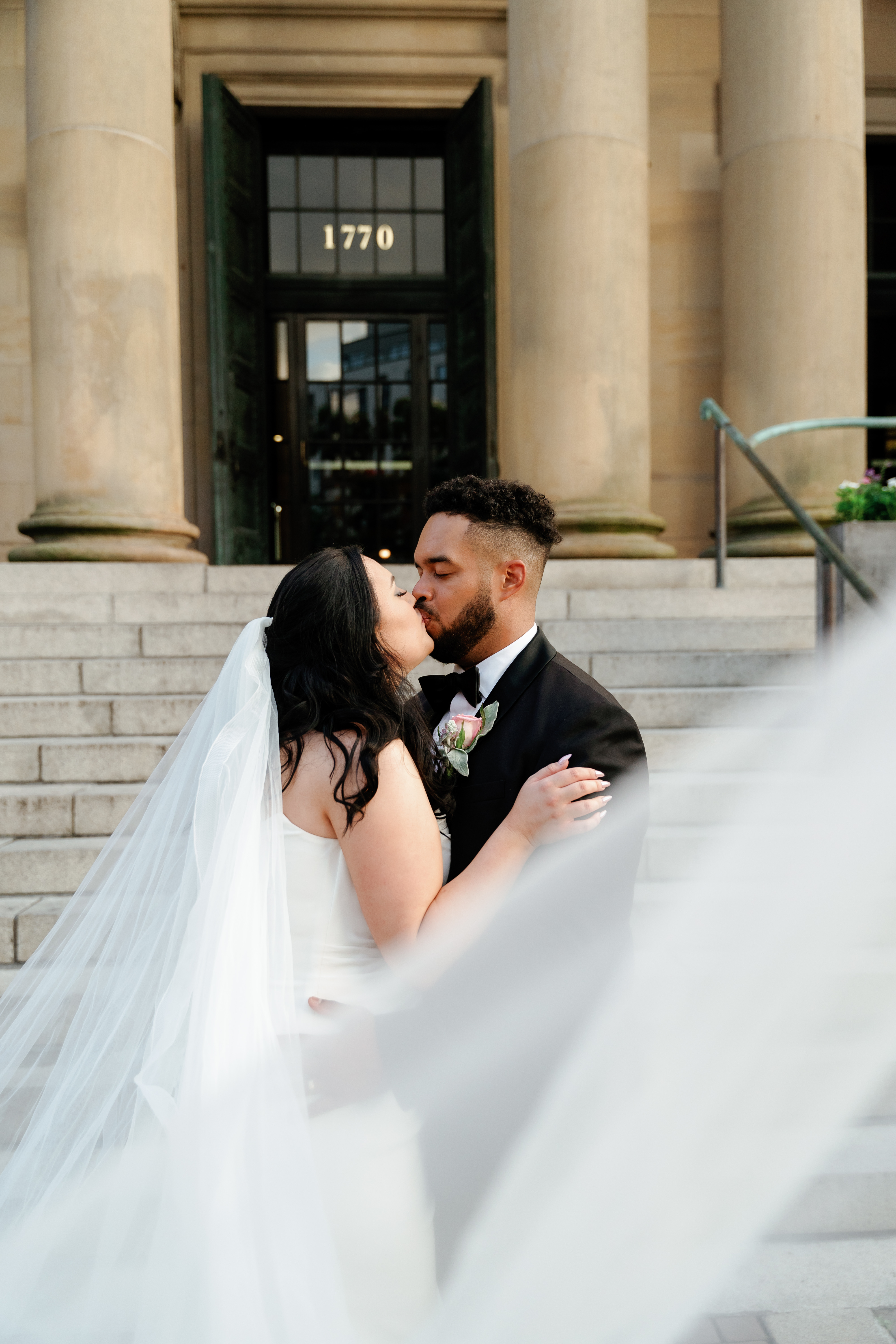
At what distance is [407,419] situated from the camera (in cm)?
1136

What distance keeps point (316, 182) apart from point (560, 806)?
1096 cm

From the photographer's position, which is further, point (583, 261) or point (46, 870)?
point (583, 261)

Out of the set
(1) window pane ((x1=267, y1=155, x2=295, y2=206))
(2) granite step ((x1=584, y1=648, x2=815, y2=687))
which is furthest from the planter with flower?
(1) window pane ((x1=267, y1=155, x2=295, y2=206))

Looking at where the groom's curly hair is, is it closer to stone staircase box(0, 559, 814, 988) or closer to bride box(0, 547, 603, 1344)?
bride box(0, 547, 603, 1344)

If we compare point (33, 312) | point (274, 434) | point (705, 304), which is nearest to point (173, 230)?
point (33, 312)

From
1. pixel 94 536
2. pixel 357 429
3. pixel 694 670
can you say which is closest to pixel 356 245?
pixel 357 429

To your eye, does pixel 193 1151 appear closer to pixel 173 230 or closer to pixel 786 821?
pixel 786 821

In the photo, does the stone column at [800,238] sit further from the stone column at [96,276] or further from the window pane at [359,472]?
the stone column at [96,276]

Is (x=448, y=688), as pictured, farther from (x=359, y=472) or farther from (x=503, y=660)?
(x=359, y=472)

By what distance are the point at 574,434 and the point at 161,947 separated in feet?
20.9

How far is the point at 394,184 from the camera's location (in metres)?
→ 10.9

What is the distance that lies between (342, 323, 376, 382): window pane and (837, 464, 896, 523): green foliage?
22.2 ft

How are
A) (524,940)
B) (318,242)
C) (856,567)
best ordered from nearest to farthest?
(524,940) < (856,567) < (318,242)

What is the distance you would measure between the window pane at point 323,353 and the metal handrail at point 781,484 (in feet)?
16.6
